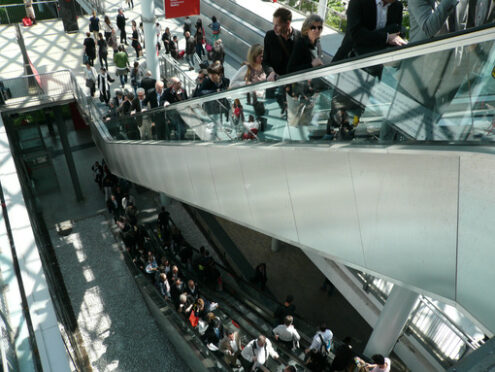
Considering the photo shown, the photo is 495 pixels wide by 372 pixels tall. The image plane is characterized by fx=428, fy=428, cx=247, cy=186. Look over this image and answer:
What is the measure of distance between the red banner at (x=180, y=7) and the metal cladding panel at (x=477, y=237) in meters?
9.51

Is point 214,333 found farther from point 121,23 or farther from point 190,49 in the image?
point 121,23

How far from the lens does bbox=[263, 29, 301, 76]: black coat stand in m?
5.46

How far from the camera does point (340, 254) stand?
15.9 ft

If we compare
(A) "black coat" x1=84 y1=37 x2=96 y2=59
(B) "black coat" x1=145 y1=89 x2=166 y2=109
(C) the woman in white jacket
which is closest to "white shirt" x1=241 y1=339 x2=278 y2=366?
(C) the woman in white jacket

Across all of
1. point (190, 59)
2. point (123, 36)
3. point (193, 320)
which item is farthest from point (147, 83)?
point (123, 36)

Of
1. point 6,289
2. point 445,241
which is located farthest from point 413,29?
point 6,289

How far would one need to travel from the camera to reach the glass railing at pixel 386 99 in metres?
3.02

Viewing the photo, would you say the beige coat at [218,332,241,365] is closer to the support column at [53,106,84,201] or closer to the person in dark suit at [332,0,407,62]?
the person in dark suit at [332,0,407,62]

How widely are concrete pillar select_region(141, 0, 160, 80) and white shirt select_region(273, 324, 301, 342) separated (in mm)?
8303

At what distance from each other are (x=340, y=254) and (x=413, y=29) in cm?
257

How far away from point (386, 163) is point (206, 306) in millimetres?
7601

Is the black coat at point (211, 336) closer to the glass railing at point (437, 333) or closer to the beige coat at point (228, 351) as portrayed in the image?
the beige coat at point (228, 351)

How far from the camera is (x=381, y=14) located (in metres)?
4.72

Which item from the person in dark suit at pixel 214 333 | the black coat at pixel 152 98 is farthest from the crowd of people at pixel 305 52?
the person in dark suit at pixel 214 333
